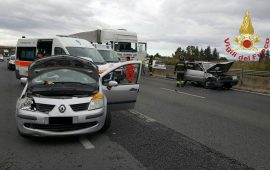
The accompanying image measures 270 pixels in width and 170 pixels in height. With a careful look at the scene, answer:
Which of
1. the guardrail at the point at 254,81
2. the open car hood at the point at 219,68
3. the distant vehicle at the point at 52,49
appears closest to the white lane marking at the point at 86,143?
the distant vehicle at the point at 52,49

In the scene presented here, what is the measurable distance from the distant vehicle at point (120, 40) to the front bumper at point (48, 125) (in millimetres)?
19402

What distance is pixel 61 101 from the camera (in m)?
5.55

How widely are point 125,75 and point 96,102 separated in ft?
7.19

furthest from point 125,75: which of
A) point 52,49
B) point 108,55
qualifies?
point 108,55

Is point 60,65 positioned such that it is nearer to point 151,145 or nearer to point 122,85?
point 122,85

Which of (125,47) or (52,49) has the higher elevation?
(125,47)

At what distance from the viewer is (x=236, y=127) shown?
769 cm

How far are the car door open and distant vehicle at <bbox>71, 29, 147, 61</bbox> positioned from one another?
56.1 ft

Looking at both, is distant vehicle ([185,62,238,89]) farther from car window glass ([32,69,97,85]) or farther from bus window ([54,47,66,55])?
car window glass ([32,69,97,85])

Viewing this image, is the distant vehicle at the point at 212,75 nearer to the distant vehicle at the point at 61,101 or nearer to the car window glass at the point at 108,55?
the car window glass at the point at 108,55

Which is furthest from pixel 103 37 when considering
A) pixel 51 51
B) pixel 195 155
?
pixel 195 155

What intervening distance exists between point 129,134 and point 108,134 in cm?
42

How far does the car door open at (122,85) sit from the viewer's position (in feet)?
24.7

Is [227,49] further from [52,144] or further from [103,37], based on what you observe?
[52,144]
